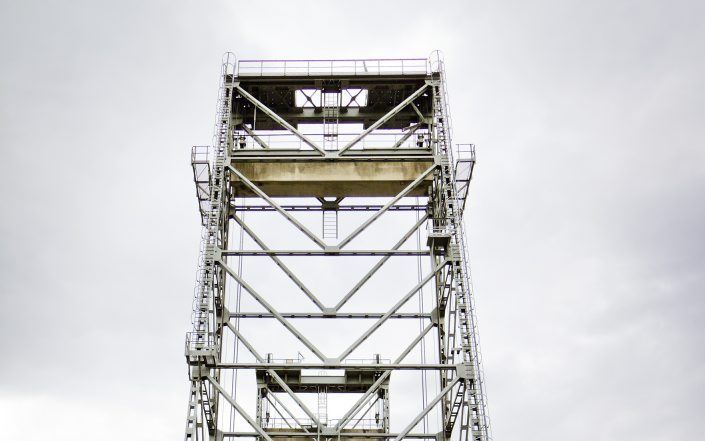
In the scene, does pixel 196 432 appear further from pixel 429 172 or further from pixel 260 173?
pixel 429 172

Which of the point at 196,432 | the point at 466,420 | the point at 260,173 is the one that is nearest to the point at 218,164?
the point at 260,173

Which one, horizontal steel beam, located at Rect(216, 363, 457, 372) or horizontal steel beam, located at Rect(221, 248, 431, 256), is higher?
horizontal steel beam, located at Rect(221, 248, 431, 256)

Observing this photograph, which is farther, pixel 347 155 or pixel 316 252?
pixel 347 155

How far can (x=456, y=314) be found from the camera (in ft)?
83.7

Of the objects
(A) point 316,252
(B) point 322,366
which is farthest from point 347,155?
(B) point 322,366

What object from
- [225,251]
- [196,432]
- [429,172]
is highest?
[429,172]

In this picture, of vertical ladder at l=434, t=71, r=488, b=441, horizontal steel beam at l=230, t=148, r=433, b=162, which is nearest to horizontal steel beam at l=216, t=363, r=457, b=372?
vertical ladder at l=434, t=71, r=488, b=441

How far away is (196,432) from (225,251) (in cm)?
554

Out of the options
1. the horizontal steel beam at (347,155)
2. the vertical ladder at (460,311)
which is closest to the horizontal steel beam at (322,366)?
the vertical ladder at (460,311)

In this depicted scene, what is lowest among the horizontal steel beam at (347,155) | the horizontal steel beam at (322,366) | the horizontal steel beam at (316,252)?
the horizontal steel beam at (322,366)

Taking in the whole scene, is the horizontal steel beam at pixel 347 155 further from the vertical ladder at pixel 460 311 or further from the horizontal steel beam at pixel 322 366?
the horizontal steel beam at pixel 322 366

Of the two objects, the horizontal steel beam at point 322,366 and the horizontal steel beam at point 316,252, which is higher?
the horizontal steel beam at point 316,252

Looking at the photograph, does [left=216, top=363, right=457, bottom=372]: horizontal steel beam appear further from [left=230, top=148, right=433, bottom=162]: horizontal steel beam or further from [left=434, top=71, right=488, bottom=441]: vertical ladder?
[left=230, top=148, right=433, bottom=162]: horizontal steel beam

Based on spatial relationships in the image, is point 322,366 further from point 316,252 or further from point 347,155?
point 347,155
